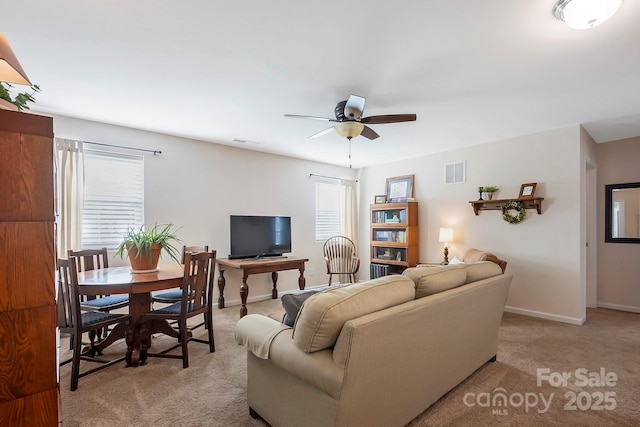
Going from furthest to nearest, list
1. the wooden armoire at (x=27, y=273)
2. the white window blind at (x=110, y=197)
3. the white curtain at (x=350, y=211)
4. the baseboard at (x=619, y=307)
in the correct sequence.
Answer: the white curtain at (x=350, y=211), the baseboard at (x=619, y=307), the white window blind at (x=110, y=197), the wooden armoire at (x=27, y=273)

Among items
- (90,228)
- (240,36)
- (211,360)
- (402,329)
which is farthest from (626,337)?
(90,228)

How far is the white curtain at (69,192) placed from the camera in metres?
3.49

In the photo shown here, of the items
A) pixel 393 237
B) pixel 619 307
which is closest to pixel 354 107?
pixel 393 237

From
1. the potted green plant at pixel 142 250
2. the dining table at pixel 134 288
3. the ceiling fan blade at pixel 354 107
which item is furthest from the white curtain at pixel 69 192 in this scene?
the ceiling fan blade at pixel 354 107

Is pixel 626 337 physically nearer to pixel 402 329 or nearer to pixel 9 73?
pixel 402 329

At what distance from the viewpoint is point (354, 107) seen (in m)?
2.78

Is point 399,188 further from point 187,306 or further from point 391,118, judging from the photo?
point 187,306

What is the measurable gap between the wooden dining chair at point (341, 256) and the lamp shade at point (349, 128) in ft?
10.4

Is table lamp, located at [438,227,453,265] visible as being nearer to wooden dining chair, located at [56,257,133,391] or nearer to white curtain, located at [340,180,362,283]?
white curtain, located at [340,180,362,283]

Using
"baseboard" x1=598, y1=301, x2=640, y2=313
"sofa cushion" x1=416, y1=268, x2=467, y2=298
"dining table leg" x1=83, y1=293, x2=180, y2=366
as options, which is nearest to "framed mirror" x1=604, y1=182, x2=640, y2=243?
"baseboard" x1=598, y1=301, x2=640, y2=313

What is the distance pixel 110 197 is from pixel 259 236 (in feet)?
6.45

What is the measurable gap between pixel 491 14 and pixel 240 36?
5.00 feet

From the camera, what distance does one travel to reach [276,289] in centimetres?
524

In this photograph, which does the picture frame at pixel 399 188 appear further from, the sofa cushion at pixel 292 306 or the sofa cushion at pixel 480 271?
the sofa cushion at pixel 292 306
